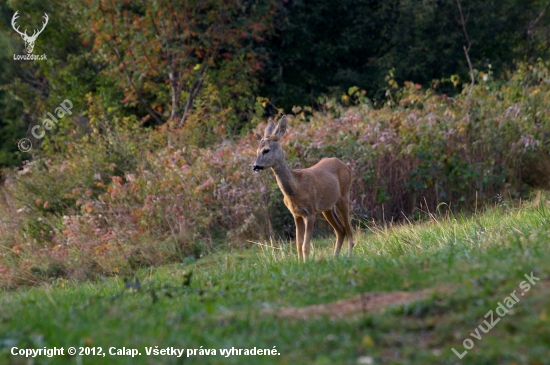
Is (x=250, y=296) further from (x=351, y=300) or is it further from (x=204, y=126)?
(x=204, y=126)

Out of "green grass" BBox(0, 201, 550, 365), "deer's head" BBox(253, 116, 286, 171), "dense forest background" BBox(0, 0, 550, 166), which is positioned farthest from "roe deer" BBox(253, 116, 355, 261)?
"dense forest background" BBox(0, 0, 550, 166)

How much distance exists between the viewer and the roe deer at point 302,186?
9.85 metres

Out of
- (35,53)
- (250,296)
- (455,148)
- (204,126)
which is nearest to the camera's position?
(250,296)

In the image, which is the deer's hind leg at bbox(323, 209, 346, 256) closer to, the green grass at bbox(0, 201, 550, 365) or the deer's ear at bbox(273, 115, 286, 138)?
the deer's ear at bbox(273, 115, 286, 138)

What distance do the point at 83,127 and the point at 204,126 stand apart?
3495 millimetres

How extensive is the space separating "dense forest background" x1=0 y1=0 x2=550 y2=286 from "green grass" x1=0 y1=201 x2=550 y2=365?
5.19 metres

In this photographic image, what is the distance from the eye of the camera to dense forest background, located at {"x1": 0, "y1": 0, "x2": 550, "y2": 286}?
43.3 feet

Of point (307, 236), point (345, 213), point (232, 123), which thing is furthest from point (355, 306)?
point (232, 123)

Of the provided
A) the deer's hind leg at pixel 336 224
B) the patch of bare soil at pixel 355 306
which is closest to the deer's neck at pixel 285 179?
the deer's hind leg at pixel 336 224

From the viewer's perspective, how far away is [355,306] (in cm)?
532

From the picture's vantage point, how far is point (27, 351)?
446 cm

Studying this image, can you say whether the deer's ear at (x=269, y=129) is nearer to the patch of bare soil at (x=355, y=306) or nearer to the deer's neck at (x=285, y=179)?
the deer's neck at (x=285, y=179)

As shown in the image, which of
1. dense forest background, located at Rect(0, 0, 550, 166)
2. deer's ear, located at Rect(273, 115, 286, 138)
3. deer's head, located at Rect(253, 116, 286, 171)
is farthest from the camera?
dense forest background, located at Rect(0, 0, 550, 166)

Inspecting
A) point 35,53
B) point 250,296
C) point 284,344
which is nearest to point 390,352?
point 284,344
